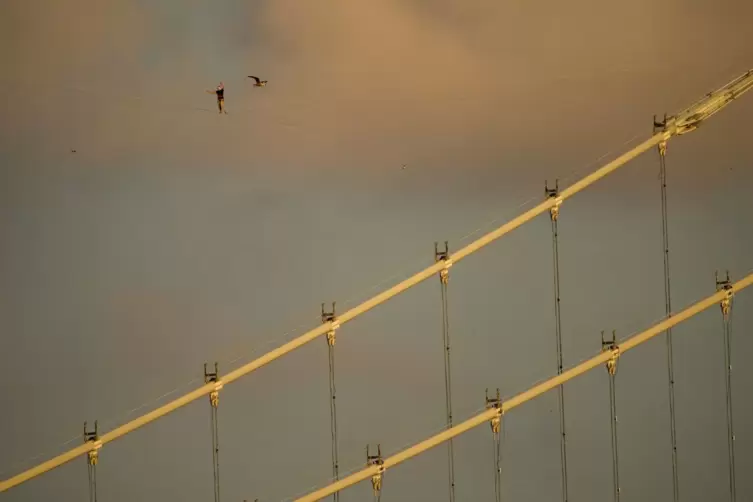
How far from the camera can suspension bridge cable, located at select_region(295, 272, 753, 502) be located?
3784 centimetres

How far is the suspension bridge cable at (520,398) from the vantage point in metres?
37.8

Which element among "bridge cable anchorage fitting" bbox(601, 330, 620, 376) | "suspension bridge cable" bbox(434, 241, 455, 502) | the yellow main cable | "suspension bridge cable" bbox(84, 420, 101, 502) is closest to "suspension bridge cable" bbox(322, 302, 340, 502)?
the yellow main cable

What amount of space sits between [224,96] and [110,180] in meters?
3.15

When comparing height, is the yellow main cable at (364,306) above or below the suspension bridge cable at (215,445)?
above

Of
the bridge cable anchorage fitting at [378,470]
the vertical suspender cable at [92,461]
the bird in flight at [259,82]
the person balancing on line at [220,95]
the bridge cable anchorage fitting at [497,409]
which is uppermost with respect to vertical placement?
the bird in flight at [259,82]

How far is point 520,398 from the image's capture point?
3828cm

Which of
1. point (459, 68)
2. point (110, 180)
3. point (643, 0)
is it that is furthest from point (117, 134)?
point (643, 0)

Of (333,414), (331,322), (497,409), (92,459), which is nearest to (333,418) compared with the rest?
(333,414)

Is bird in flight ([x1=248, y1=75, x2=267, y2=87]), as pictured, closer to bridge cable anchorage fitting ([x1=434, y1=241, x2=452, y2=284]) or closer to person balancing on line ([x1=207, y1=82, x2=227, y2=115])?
person balancing on line ([x1=207, y1=82, x2=227, y2=115])

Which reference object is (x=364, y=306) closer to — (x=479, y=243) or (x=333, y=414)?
(x=479, y=243)

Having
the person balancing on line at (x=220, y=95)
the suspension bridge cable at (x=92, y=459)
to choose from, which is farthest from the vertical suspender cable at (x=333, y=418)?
the person balancing on line at (x=220, y=95)

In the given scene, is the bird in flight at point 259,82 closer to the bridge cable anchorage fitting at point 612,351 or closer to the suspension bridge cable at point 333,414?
the suspension bridge cable at point 333,414

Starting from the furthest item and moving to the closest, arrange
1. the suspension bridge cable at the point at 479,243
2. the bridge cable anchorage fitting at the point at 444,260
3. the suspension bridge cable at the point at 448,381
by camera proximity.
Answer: the suspension bridge cable at the point at 448,381 < the bridge cable anchorage fitting at the point at 444,260 < the suspension bridge cable at the point at 479,243

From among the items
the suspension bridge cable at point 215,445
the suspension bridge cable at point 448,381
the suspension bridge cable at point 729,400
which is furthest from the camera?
the suspension bridge cable at point 729,400
